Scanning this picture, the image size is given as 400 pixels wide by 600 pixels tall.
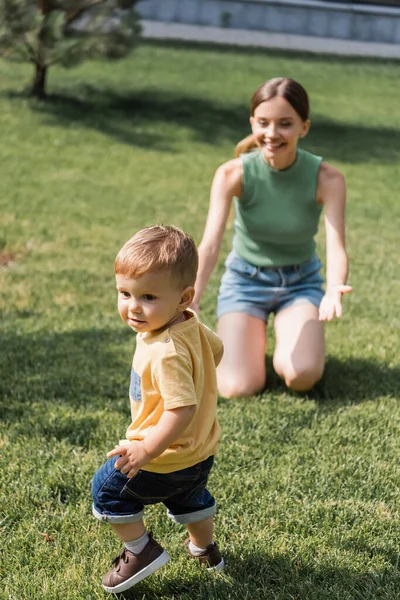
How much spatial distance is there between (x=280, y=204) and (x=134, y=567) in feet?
7.61

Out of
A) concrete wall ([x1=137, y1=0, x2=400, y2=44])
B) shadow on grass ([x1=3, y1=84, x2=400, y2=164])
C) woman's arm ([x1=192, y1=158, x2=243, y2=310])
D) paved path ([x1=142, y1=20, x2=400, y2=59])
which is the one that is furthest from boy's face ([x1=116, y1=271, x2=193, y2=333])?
concrete wall ([x1=137, y1=0, x2=400, y2=44])

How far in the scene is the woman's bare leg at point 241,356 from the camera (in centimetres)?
406

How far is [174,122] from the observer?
43.2 ft

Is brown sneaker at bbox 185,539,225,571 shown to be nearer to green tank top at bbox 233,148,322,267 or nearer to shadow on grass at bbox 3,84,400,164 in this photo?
green tank top at bbox 233,148,322,267

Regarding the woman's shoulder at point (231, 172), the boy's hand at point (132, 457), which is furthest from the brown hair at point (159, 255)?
the woman's shoulder at point (231, 172)

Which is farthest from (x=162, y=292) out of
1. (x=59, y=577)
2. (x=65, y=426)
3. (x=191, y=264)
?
(x=65, y=426)

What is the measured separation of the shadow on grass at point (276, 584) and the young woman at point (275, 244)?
1.44 m

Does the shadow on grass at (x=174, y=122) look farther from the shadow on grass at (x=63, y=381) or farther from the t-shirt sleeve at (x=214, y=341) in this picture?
the t-shirt sleeve at (x=214, y=341)

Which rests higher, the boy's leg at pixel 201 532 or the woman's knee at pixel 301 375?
the boy's leg at pixel 201 532

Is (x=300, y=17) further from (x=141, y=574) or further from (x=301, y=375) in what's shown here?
(x=141, y=574)

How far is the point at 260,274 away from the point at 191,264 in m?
Result: 2.18

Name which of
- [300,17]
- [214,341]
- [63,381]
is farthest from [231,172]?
[300,17]

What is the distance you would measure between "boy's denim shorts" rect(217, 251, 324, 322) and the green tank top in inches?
2.5

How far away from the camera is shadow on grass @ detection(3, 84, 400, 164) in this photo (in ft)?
40.4
